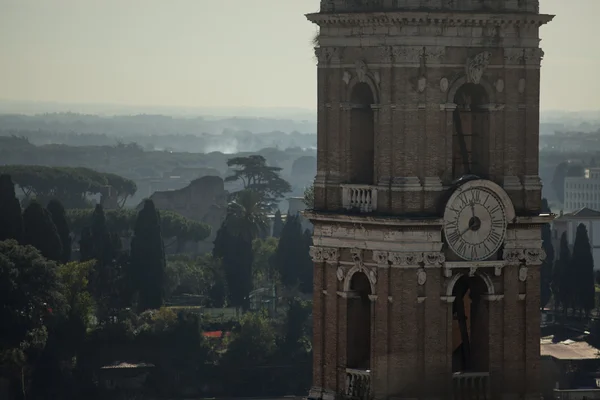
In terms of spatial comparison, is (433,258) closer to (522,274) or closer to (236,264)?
(522,274)

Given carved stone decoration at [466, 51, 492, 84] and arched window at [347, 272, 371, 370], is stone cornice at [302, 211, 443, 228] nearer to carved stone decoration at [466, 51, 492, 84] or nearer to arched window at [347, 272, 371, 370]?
arched window at [347, 272, 371, 370]

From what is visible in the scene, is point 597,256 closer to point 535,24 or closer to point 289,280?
point 289,280

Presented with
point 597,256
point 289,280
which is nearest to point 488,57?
point 289,280

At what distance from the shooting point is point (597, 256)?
149 m

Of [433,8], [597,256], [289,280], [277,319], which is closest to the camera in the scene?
[433,8]

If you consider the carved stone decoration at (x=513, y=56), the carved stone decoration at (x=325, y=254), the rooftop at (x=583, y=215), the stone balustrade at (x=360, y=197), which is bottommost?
the rooftop at (x=583, y=215)

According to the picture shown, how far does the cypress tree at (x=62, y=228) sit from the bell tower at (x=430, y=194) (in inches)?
2796

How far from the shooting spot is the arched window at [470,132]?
141 ft

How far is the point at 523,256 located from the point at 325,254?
340 cm

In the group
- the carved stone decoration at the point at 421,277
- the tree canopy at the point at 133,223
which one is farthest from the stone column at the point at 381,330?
the tree canopy at the point at 133,223

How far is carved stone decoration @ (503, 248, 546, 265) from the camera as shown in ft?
141

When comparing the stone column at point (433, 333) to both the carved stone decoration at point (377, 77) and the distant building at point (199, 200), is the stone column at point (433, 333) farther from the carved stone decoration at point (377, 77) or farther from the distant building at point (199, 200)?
the distant building at point (199, 200)

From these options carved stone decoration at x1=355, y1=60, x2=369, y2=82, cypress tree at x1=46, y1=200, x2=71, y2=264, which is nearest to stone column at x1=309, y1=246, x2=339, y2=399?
carved stone decoration at x1=355, y1=60, x2=369, y2=82

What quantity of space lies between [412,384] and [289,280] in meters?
87.5
